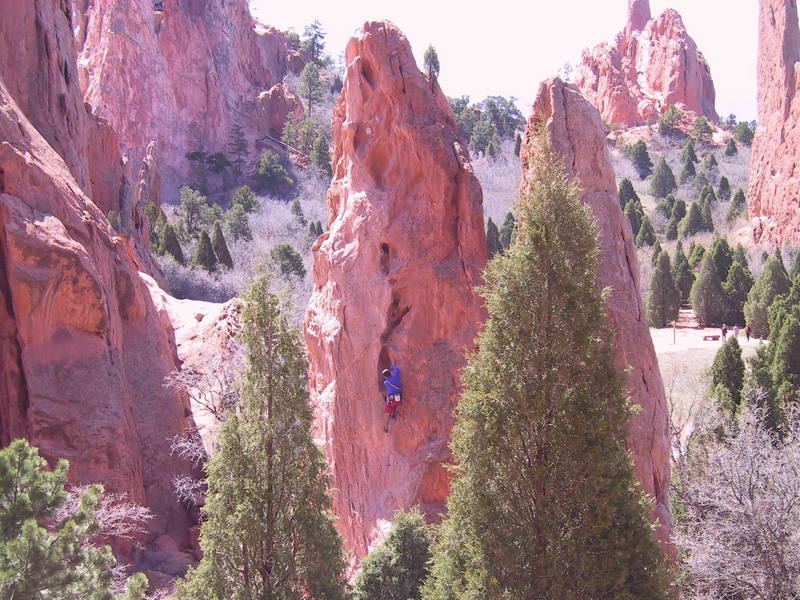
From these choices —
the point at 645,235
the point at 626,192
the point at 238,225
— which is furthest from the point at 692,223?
the point at 238,225

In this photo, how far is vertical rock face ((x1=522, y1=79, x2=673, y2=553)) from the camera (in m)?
11.7

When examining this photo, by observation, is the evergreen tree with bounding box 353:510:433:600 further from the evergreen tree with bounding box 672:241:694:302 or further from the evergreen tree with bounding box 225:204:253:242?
the evergreen tree with bounding box 225:204:253:242

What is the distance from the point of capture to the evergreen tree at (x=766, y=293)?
3306cm

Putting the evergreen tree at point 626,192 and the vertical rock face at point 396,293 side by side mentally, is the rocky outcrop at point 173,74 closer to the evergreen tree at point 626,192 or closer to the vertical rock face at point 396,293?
the evergreen tree at point 626,192

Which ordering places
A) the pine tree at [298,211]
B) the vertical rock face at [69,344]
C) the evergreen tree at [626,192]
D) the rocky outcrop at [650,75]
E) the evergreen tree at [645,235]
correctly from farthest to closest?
1. the rocky outcrop at [650,75]
2. the evergreen tree at [626,192]
3. the pine tree at [298,211]
4. the evergreen tree at [645,235]
5. the vertical rock face at [69,344]

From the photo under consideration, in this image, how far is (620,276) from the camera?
39.6 feet

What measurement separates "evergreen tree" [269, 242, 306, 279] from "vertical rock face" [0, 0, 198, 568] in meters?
23.9

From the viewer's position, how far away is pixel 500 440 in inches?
326

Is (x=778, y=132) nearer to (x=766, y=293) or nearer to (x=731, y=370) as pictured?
(x=766, y=293)

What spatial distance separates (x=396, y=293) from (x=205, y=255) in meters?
29.0

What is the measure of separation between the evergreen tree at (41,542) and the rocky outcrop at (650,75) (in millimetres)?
81851

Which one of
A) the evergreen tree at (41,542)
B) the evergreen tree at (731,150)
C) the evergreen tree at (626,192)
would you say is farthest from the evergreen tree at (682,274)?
the evergreen tree at (41,542)

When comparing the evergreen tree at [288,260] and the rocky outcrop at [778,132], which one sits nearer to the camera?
the evergreen tree at [288,260]

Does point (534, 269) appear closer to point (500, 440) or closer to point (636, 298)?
point (500, 440)
